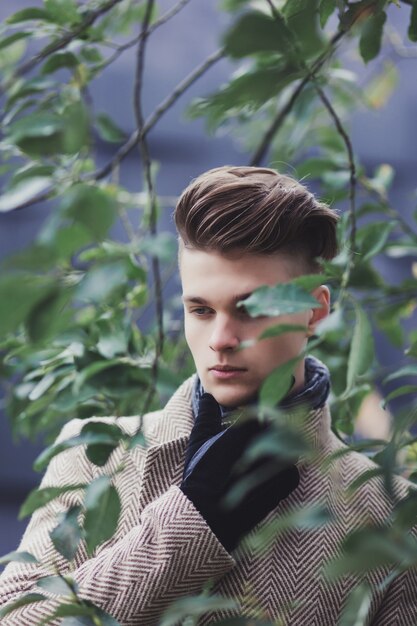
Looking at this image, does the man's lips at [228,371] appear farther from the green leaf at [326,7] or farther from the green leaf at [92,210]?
the green leaf at [92,210]

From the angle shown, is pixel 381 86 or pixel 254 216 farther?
pixel 381 86

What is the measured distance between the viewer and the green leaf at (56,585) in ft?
2.18

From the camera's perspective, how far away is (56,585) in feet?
2.21

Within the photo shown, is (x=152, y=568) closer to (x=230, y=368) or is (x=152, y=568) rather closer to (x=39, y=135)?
(x=230, y=368)

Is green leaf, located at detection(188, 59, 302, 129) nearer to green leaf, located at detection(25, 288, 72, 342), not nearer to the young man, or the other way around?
green leaf, located at detection(25, 288, 72, 342)

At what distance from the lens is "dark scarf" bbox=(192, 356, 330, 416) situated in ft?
3.87

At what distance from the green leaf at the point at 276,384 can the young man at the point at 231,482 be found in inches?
14.1

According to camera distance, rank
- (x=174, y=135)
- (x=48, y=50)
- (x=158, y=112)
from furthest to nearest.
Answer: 1. (x=174, y=135)
2. (x=158, y=112)
3. (x=48, y=50)

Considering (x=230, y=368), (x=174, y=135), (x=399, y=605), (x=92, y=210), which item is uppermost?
(x=92, y=210)

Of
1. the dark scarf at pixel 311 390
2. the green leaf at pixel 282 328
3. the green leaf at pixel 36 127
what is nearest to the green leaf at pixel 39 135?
the green leaf at pixel 36 127

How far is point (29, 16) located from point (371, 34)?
53 centimetres

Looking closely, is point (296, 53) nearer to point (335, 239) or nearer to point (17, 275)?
point (17, 275)

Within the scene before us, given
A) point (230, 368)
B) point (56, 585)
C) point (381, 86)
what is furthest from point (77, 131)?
point (381, 86)

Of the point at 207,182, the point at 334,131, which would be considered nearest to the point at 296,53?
the point at 207,182
